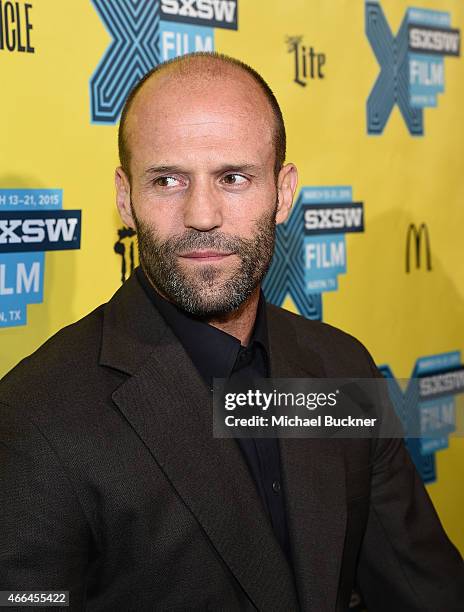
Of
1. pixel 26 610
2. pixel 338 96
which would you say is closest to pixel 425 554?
pixel 26 610

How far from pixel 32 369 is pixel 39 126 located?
1.73 feet

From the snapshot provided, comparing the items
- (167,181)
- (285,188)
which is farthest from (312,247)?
(167,181)

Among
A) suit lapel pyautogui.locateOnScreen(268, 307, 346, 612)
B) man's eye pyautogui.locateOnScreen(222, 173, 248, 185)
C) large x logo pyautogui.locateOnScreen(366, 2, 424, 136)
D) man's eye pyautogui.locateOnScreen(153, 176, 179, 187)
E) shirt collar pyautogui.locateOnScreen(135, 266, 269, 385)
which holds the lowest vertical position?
suit lapel pyautogui.locateOnScreen(268, 307, 346, 612)

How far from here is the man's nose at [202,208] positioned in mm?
1234

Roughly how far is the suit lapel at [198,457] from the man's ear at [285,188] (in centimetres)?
31

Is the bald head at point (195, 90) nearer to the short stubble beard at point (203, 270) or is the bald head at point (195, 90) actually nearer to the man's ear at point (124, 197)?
the man's ear at point (124, 197)

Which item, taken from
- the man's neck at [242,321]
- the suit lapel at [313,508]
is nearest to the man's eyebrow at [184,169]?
the man's neck at [242,321]

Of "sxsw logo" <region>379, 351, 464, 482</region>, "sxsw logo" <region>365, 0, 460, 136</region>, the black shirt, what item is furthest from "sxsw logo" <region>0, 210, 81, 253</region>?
"sxsw logo" <region>379, 351, 464, 482</region>

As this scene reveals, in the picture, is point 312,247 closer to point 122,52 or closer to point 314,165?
point 314,165

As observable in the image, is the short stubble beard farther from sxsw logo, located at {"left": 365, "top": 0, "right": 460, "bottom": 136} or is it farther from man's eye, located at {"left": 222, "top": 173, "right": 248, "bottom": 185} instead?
sxsw logo, located at {"left": 365, "top": 0, "right": 460, "bottom": 136}

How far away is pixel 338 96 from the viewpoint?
2098mm

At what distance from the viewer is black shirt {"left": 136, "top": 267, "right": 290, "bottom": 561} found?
4.33ft

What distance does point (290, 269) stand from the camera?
203 centimetres

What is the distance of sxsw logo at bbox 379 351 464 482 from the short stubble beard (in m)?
1.08
